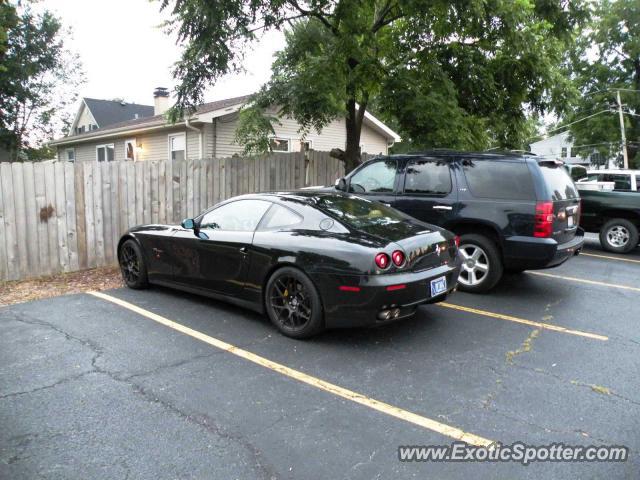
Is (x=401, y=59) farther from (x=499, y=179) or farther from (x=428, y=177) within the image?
(x=499, y=179)

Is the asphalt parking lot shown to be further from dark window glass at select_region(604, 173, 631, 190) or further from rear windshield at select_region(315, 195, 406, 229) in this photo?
dark window glass at select_region(604, 173, 631, 190)

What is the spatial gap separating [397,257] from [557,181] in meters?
3.11

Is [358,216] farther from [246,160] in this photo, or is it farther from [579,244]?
[246,160]

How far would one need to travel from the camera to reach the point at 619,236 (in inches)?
393

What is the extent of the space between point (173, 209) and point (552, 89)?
26.9 feet

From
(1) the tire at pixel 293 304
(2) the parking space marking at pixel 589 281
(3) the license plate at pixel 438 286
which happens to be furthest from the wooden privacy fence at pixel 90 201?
(3) the license plate at pixel 438 286

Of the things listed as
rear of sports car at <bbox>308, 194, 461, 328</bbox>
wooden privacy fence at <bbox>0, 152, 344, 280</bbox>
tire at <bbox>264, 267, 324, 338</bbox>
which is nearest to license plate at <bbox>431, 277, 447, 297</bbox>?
rear of sports car at <bbox>308, 194, 461, 328</bbox>

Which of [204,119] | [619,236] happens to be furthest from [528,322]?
[204,119]

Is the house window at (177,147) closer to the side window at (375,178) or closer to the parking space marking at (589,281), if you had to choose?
the side window at (375,178)

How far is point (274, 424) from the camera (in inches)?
129

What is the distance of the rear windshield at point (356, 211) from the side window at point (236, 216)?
68cm

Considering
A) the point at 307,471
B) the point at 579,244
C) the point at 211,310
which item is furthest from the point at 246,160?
the point at 307,471

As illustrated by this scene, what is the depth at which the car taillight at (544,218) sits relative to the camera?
5.95 m

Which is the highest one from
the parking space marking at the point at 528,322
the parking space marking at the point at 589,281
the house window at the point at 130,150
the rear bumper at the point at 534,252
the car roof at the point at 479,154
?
the house window at the point at 130,150
